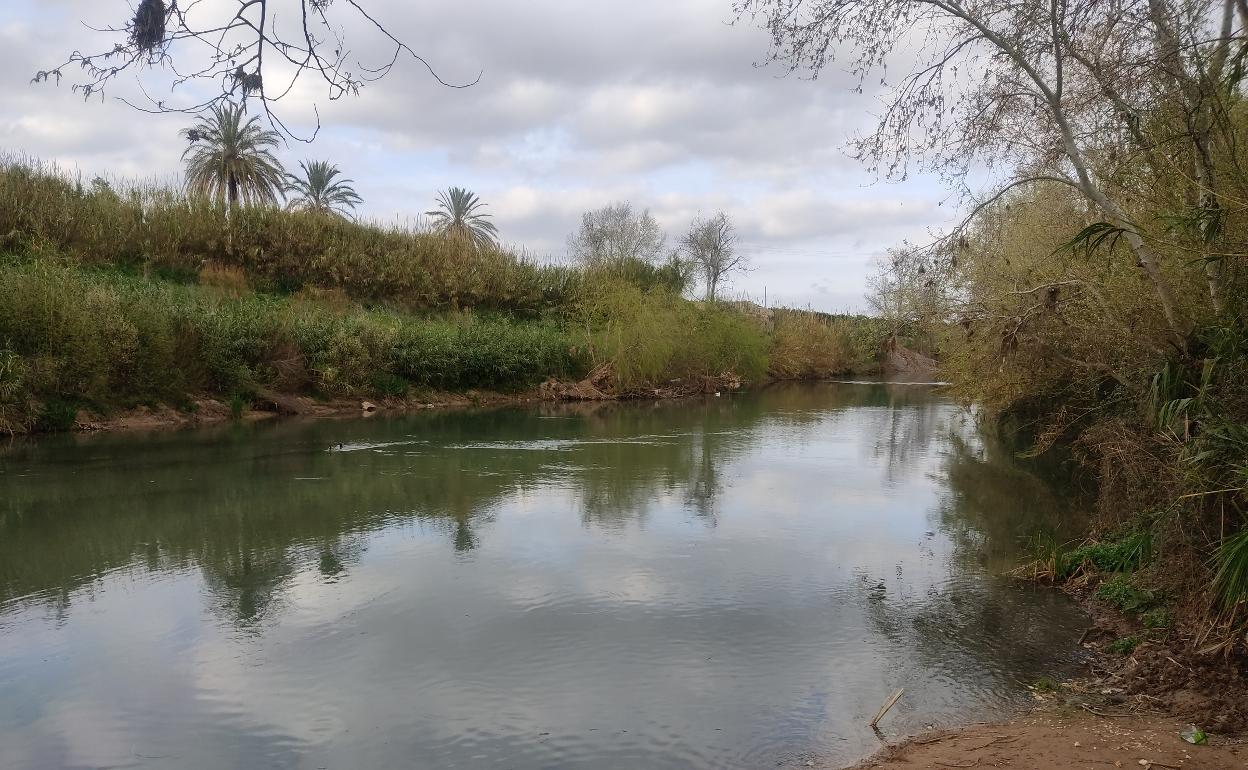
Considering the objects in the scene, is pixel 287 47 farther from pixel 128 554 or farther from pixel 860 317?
pixel 860 317

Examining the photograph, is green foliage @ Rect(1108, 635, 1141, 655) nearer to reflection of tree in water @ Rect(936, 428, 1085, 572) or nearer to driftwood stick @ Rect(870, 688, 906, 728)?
driftwood stick @ Rect(870, 688, 906, 728)

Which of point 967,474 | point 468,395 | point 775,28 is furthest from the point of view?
point 468,395

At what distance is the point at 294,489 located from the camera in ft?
40.7

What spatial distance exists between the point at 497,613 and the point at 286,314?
20.8m

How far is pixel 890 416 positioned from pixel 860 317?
27.5m

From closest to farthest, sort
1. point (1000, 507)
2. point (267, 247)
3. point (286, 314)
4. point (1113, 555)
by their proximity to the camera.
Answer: point (1113, 555), point (1000, 507), point (286, 314), point (267, 247)

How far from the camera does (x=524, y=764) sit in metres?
4.66

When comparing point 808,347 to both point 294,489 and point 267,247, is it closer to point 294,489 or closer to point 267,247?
point 267,247

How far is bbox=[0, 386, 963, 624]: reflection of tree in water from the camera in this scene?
8.62 metres

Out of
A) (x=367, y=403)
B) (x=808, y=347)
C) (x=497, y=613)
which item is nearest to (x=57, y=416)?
(x=367, y=403)

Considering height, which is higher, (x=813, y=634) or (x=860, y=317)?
(x=860, y=317)

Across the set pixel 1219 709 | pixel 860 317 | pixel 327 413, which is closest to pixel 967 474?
pixel 1219 709

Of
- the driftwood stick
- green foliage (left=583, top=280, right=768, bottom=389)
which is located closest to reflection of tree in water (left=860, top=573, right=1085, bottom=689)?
the driftwood stick

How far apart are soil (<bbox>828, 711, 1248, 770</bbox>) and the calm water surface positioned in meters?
0.32
